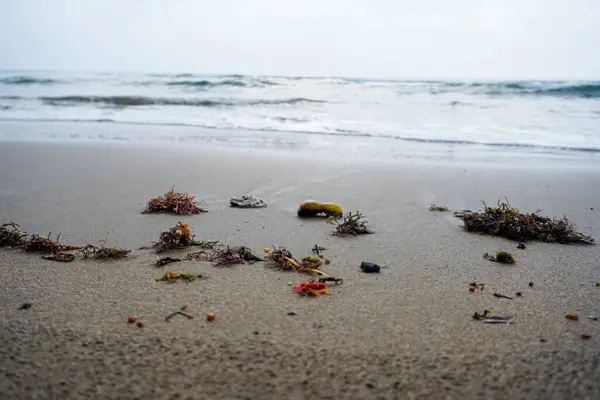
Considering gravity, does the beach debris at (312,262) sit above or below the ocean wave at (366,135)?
below

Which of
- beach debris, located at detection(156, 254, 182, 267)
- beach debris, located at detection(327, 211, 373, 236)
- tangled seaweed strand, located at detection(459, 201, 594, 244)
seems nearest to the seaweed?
beach debris, located at detection(156, 254, 182, 267)

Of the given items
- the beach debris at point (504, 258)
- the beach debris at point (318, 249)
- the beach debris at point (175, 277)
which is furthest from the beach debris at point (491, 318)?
the beach debris at point (175, 277)

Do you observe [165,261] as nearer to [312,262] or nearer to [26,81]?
[312,262]

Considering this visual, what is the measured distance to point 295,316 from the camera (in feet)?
7.27

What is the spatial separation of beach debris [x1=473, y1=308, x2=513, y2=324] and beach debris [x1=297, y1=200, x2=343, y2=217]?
7.06 ft

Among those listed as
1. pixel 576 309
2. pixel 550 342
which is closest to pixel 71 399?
pixel 550 342

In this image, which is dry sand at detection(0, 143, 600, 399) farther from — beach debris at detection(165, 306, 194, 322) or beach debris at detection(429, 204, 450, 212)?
beach debris at detection(429, 204, 450, 212)

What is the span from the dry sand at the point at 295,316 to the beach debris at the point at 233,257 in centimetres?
10

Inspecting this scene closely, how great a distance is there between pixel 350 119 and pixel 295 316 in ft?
38.2

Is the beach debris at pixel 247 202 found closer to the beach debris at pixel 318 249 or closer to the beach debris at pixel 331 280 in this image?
the beach debris at pixel 318 249

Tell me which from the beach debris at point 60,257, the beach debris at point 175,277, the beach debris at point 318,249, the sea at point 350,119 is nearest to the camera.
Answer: the beach debris at point 175,277

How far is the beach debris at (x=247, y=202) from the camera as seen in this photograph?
464 centimetres

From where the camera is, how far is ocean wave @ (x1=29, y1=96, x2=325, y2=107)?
17922mm

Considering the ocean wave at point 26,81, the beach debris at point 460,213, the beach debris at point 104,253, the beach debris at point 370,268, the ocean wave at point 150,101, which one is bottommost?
the beach debris at point 104,253
